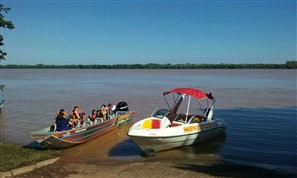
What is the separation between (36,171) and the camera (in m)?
9.45

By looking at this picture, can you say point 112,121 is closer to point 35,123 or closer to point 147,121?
point 147,121

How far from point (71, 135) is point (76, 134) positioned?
34cm

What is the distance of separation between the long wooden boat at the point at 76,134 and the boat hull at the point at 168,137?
8.26ft

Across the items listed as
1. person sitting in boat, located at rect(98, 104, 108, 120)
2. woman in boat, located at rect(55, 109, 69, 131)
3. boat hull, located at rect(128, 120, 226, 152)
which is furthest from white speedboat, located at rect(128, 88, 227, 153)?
person sitting in boat, located at rect(98, 104, 108, 120)

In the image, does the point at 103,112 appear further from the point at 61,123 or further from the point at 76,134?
the point at 61,123

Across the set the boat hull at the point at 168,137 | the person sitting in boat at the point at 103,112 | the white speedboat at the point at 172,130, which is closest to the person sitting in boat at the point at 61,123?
the white speedboat at the point at 172,130

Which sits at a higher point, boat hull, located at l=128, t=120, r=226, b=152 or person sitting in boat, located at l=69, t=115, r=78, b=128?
person sitting in boat, located at l=69, t=115, r=78, b=128

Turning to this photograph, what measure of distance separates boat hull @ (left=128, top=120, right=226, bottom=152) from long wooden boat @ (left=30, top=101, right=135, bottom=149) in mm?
2518

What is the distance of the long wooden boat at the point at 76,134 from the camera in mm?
11789

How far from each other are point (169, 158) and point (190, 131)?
5.99 feet

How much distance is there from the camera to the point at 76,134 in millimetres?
13008

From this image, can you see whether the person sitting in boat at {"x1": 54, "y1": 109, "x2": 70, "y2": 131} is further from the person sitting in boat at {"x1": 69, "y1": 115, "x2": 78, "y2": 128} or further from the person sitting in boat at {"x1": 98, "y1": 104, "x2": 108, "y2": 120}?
the person sitting in boat at {"x1": 98, "y1": 104, "x2": 108, "y2": 120}

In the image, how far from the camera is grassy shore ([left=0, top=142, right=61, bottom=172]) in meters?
9.55

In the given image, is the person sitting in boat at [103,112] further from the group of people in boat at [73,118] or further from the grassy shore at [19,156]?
the grassy shore at [19,156]
